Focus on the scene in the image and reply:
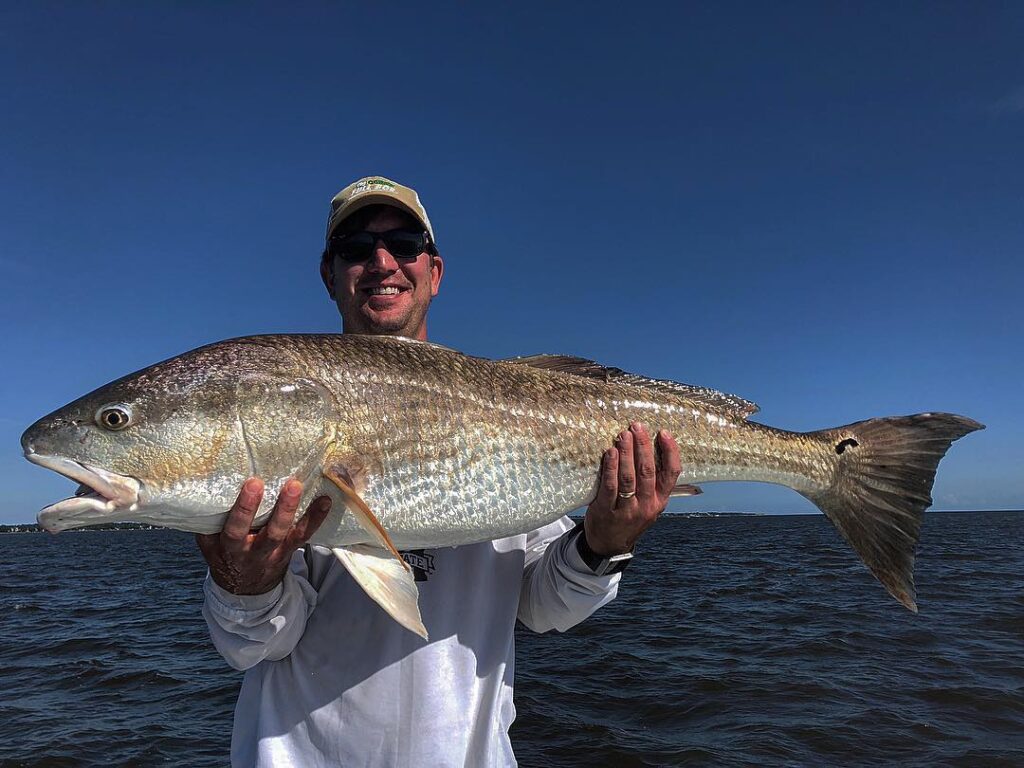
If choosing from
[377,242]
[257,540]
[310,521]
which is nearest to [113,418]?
[257,540]

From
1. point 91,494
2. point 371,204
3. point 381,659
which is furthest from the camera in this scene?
point 371,204

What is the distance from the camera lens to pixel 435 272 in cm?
427

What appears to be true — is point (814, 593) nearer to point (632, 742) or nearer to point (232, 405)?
point (632, 742)

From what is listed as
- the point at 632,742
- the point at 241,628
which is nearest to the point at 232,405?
the point at 241,628

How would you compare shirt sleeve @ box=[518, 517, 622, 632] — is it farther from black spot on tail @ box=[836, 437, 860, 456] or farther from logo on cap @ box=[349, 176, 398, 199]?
logo on cap @ box=[349, 176, 398, 199]

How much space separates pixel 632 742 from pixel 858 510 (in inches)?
235

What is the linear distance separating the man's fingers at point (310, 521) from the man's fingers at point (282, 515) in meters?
0.06

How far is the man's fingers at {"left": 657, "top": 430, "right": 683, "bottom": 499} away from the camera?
10.8 ft

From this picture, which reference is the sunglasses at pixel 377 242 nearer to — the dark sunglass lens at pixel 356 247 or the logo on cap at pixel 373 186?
the dark sunglass lens at pixel 356 247

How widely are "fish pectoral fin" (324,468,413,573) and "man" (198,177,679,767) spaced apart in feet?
0.33

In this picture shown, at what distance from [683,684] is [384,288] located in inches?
351

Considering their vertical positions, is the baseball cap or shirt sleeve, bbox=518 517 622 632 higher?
the baseball cap

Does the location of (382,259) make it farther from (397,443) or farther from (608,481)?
(608,481)

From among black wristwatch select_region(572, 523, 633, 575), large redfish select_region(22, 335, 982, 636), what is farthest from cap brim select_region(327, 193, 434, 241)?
black wristwatch select_region(572, 523, 633, 575)
